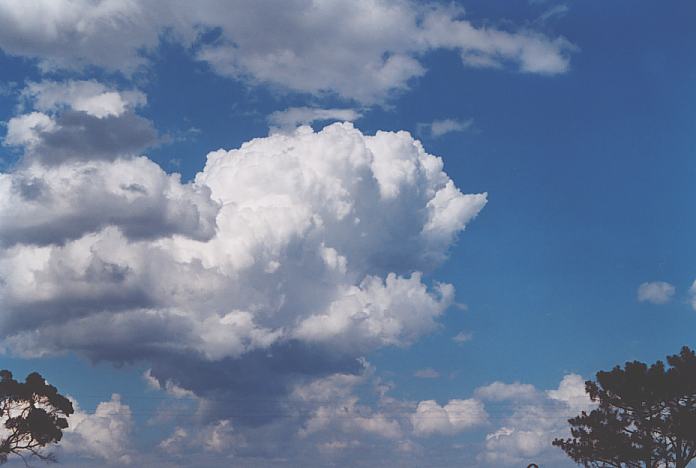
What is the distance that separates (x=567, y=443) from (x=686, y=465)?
11263mm

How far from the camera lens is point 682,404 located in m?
96.6

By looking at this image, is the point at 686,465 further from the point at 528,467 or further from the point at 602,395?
the point at 528,467

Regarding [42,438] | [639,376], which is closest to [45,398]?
[42,438]

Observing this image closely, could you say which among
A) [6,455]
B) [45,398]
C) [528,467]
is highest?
[45,398]

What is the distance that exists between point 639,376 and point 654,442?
20.9 feet

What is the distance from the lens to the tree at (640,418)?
9475cm

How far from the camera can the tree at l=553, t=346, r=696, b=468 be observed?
9475cm

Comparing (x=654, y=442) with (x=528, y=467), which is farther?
(x=654, y=442)

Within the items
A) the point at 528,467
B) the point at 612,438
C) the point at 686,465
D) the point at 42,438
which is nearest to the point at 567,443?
the point at 612,438

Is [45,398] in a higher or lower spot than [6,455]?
higher

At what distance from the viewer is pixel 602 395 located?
326 feet

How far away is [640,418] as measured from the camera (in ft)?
318

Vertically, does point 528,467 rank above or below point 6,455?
below

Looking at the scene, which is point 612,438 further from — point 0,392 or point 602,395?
point 0,392
